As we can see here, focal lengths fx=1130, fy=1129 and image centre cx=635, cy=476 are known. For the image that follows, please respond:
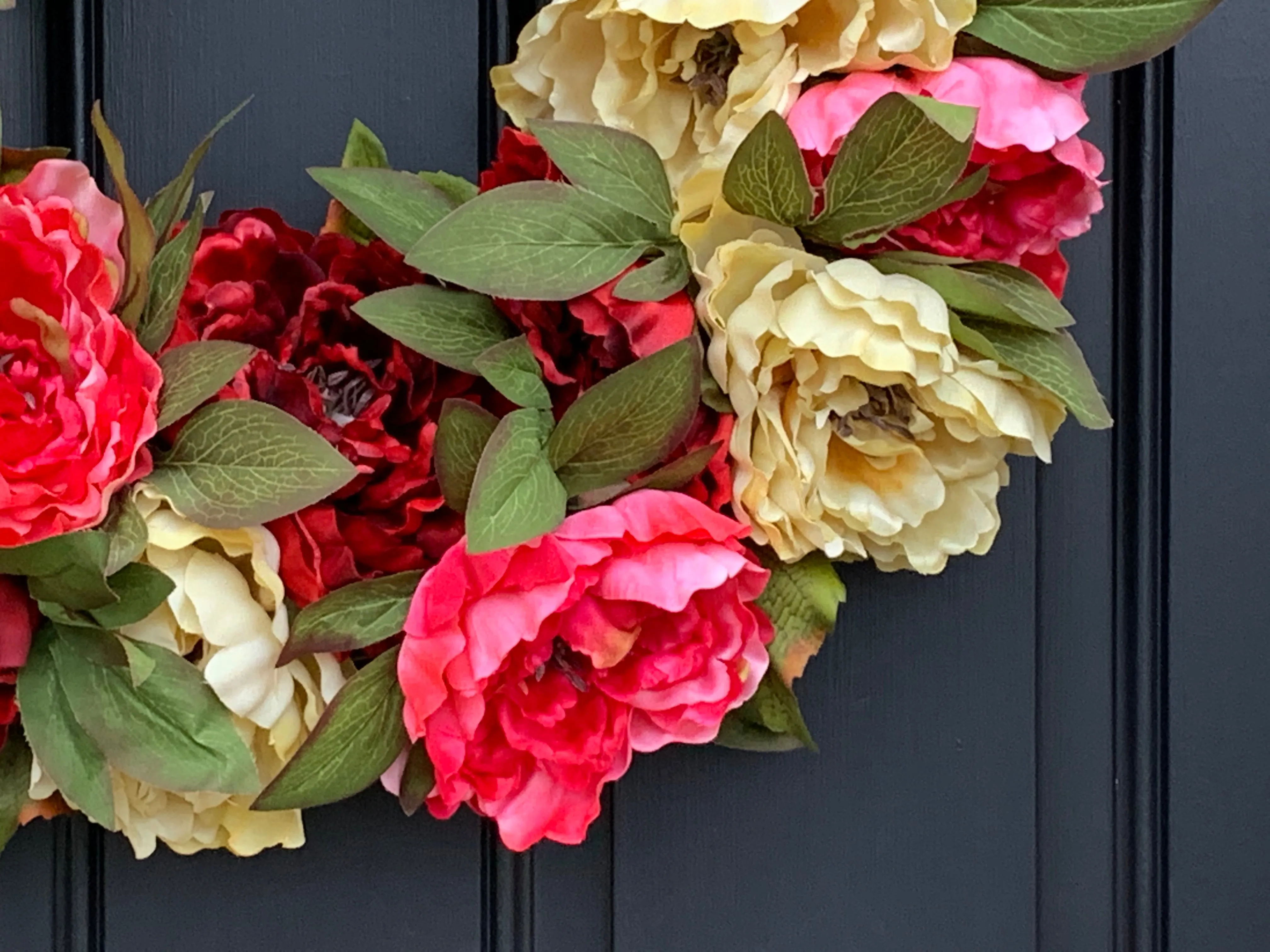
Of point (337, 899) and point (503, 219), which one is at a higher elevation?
point (503, 219)

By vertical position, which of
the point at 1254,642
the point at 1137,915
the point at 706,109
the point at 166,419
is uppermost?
the point at 706,109

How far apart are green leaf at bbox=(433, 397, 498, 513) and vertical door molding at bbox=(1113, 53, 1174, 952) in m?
0.31

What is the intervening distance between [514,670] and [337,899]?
0.16 metres

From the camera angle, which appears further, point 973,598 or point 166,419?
point 973,598

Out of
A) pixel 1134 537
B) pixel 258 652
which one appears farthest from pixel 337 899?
pixel 1134 537

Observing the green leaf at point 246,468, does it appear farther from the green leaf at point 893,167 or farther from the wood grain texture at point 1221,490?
the wood grain texture at point 1221,490

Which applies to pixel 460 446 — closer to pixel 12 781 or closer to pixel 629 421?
pixel 629 421

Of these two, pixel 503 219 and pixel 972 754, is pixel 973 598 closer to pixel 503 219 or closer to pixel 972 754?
pixel 972 754

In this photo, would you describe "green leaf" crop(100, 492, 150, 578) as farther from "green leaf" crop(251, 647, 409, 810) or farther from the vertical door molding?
the vertical door molding

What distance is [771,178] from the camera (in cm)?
38

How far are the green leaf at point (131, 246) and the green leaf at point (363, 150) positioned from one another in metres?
0.08

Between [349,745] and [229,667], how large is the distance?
2.0 inches

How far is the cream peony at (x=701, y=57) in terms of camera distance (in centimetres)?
39

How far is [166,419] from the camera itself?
14.2 inches
